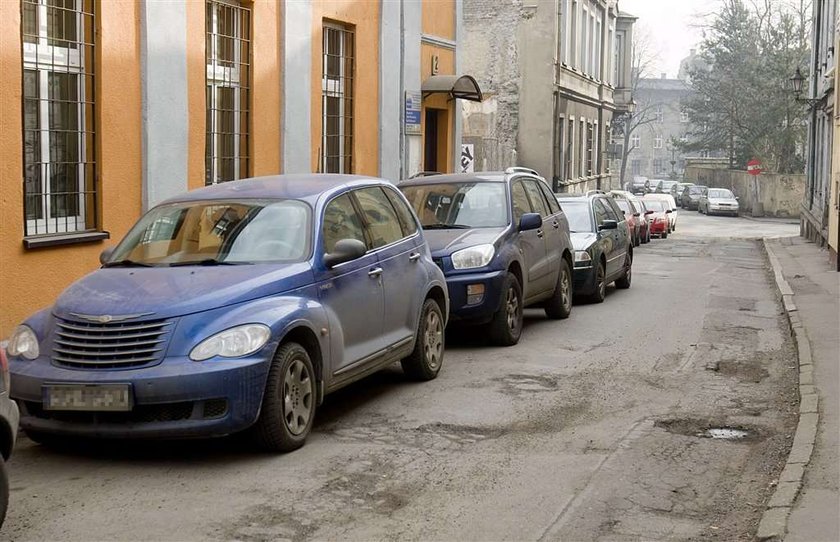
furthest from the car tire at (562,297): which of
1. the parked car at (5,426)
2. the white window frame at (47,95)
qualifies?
the parked car at (5,426)

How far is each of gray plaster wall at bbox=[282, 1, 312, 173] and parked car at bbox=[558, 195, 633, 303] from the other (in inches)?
157

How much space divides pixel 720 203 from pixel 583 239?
166 ft

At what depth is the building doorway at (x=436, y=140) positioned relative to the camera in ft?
74.7

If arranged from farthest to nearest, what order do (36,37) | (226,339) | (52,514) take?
(36,37) → (226,339) → (52,514)

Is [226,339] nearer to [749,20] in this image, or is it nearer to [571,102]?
[571,102]

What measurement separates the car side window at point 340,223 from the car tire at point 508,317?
3.20m

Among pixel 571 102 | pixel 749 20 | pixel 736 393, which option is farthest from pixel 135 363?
pixel 749 20

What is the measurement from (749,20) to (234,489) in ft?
243

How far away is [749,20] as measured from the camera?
75.2 metres

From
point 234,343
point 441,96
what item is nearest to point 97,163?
point 234,343

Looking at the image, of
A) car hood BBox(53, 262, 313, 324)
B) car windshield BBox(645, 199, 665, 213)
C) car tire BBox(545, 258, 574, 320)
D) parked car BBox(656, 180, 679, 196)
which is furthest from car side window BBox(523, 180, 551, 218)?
parked car BBox(656, 180, 679, 196)

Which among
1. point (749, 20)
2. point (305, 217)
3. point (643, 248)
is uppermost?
point (749, 20)

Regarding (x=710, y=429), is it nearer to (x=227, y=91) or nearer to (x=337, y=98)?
(x=227, y=91)

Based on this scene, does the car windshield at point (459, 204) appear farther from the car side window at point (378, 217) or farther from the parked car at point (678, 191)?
the parked car at point (678, 191)
